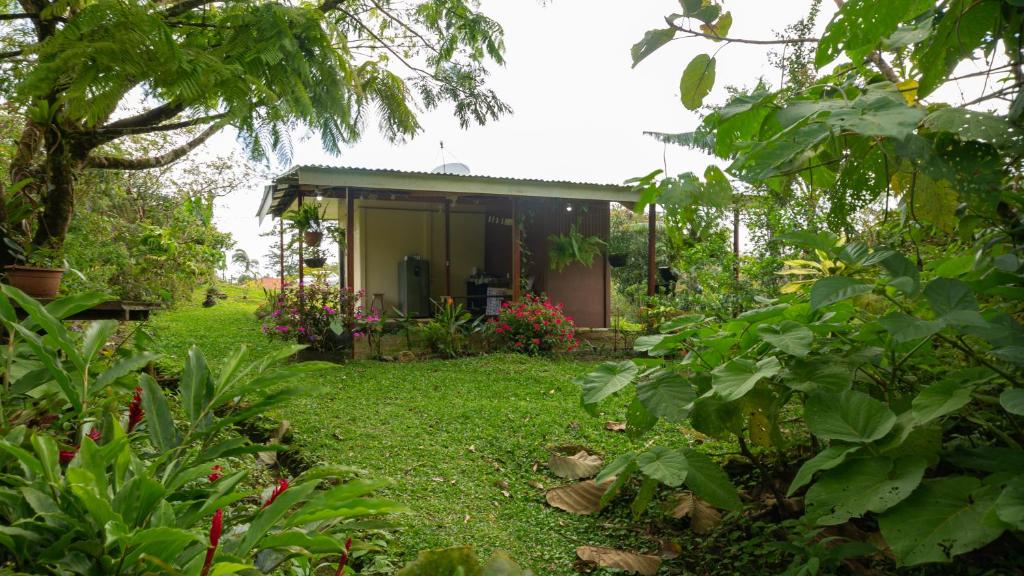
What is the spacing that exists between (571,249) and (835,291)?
31.0 feet

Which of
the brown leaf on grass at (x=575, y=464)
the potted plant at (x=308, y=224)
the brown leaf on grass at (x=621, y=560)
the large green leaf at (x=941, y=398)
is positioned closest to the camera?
the large green leaf at (x=941, y=398)

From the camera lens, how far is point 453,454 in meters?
3.87

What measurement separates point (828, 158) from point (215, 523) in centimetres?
183

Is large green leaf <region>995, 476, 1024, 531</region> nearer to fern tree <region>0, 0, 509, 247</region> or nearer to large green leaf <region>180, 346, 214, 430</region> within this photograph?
large green leaf <region>180, 346, 214, 430</region>

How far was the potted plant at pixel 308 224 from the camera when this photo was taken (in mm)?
9219

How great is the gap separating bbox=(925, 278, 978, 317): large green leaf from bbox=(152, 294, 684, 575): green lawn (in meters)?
1.32

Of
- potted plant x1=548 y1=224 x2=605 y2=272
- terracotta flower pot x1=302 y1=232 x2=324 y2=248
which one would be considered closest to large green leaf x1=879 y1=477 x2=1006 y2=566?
terracotta flower pot x1=302 y1=232 x2=324 y2=248

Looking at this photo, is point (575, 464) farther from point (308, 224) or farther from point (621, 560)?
point (308, 224)

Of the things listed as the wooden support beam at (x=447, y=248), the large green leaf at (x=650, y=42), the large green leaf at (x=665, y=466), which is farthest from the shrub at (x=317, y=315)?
the large green leaf at (x=650, y=42)

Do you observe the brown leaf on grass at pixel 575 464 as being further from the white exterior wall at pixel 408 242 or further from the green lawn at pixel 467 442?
the white exterior wall at pixel 408 242

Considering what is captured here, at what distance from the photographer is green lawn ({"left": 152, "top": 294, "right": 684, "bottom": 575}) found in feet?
8.54

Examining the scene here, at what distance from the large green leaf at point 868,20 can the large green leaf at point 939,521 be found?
3.13 ft

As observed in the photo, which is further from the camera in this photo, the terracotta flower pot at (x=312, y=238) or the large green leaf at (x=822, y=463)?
the terracotta flower pot at (x=312, y=238)

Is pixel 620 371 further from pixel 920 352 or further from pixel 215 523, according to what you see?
pixel 215 523
